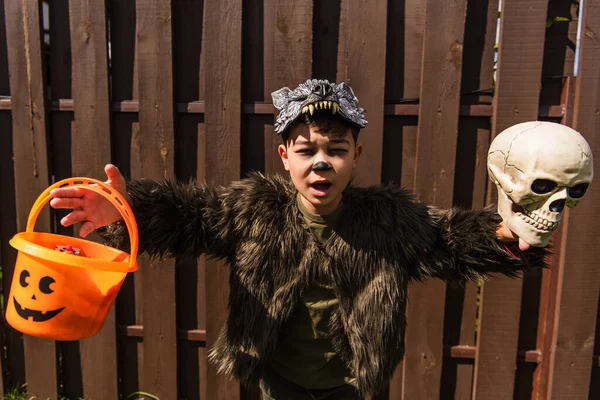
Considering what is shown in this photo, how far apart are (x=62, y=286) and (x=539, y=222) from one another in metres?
1.51

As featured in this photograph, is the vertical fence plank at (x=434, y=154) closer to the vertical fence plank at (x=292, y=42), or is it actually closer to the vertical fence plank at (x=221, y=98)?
the vertical fence plank at (x=292, y=42)

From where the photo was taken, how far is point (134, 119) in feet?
7.79

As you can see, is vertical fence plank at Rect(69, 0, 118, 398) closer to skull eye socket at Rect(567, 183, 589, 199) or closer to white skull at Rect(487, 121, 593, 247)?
white skull at Rect(487, 121, 593, 247)

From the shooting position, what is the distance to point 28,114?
239 centimetres

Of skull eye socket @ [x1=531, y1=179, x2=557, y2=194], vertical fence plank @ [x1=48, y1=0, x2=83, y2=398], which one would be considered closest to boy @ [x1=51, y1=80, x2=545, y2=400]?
skull eye socket @ [x1=531, y1=179, x2=557, y2=194]

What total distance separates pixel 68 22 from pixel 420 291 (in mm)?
2560

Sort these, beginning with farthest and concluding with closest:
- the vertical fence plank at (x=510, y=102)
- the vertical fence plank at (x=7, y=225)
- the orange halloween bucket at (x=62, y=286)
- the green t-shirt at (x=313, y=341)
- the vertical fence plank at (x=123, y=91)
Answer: the vertical fence plank at (x=7, y=225) < the vertical fence plank at (x=123, y=91) < the vertical fence plank at (x=510, y=102) < the green t-shirt at (x=313, y=341) < the orange halloween bucket at (x=62, y=286)

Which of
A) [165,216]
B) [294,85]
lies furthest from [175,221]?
[294,85]

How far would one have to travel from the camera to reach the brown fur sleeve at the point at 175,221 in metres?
1.52

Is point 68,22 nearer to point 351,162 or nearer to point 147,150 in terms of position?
point 147,150

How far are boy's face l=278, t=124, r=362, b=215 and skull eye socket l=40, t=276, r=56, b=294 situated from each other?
0.86 metres

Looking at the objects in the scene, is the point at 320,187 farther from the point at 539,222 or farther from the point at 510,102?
the point at 510,102

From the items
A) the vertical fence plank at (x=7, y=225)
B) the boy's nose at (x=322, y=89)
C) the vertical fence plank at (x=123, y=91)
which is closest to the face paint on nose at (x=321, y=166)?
the boy's nose at (x=322, y=89)

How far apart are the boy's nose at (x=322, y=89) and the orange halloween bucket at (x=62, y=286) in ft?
2.51
